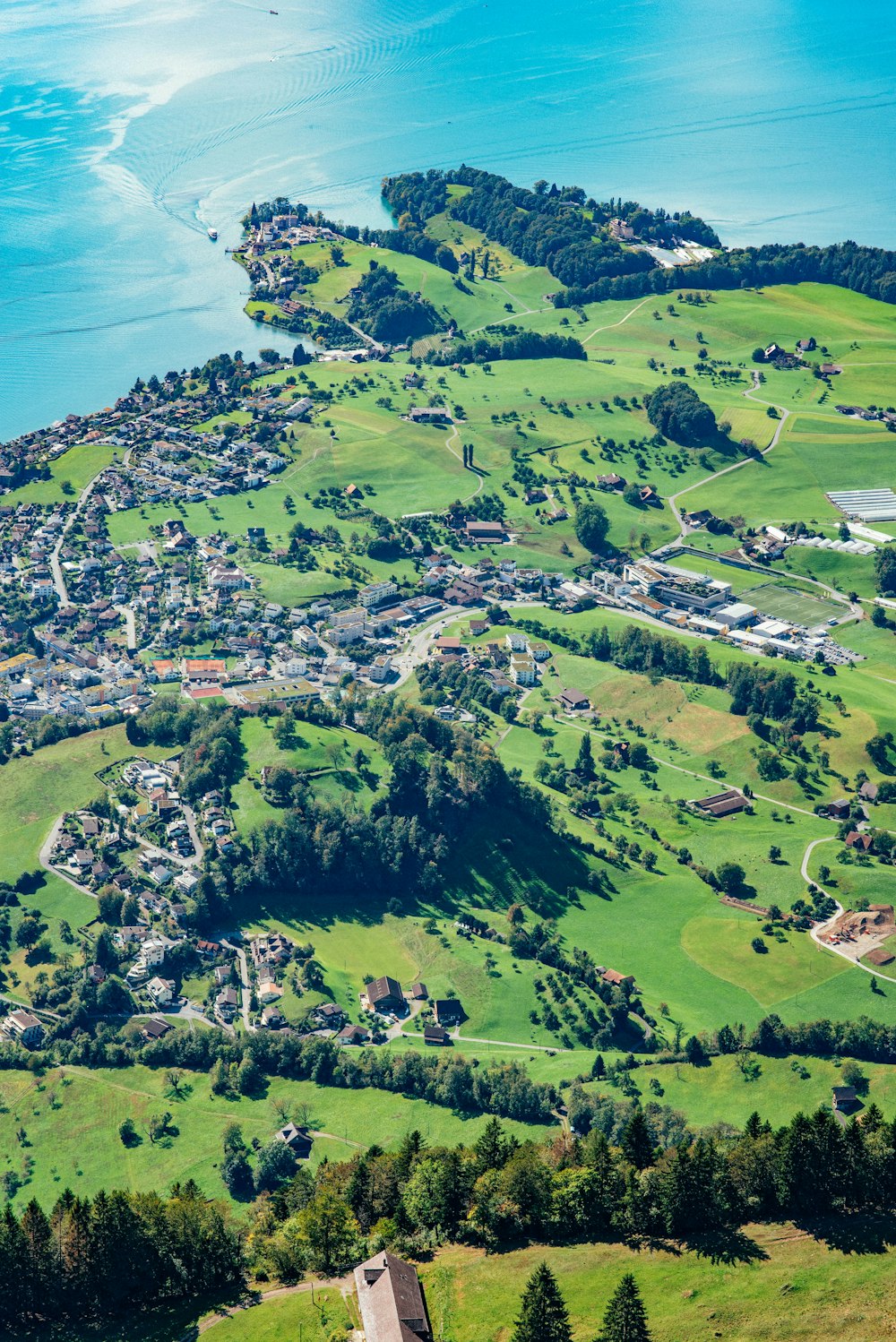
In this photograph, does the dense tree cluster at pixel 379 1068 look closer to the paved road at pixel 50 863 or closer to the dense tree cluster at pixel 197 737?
the paved road at pixel 50 863

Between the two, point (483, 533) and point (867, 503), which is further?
point (867, 503)

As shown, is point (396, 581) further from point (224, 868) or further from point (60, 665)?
point (224, 868)

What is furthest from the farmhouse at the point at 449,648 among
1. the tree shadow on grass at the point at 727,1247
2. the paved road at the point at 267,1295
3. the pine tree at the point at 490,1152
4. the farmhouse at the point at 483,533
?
the tree shadow on grass at the point at 727,1247

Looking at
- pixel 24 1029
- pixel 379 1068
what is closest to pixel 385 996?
pixel 379 1068

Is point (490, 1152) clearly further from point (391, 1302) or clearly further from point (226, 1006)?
point (226, 1006)

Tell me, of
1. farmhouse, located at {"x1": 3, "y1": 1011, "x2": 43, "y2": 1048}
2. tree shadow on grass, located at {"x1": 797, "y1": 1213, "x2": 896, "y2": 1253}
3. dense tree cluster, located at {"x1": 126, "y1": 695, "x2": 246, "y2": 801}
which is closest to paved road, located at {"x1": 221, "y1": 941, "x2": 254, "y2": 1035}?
farmhouse, located at {"x1": 3, "y1": 1011, "x2": 43, "y2": 1048}

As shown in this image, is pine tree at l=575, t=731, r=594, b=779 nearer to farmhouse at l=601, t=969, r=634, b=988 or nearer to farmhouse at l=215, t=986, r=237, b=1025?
farmhouse at l=601, t=969, r=634, b=988
